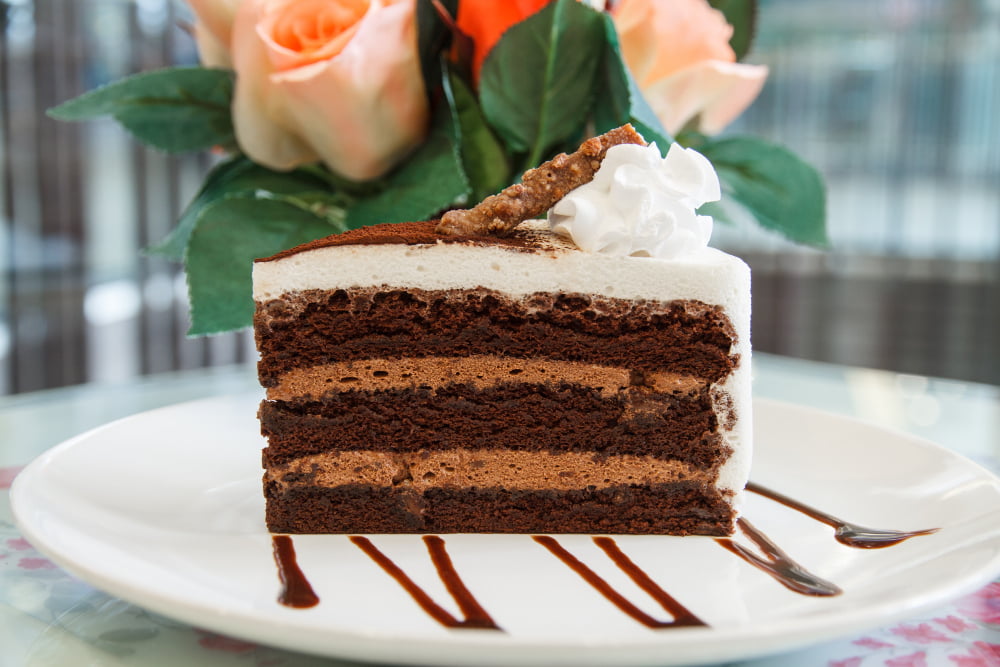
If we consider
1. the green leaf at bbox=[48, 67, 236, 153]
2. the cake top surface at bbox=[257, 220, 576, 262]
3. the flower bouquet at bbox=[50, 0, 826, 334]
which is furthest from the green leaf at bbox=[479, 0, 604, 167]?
the green leaf at bbox=[48, 67, 236, 153]

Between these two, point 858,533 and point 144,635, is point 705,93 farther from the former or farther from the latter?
point 144,635

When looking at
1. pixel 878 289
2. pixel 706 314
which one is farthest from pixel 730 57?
pixel 878 289

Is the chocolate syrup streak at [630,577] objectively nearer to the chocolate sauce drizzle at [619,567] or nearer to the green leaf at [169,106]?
the chocolate sauce drizzle at [619,567]

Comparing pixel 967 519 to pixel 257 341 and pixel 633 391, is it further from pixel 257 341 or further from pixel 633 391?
pixel 257 341

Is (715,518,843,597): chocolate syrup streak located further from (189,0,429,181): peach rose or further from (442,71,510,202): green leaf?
(189,0,429,181): peach rose

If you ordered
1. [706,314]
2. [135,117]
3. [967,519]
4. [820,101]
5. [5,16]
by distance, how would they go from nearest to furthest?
1. [967,519]
2. [706,314]
3. [135,117]
4. [5,16]
5. [820,101]
